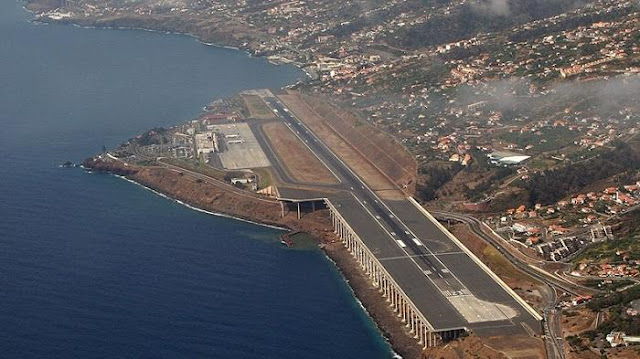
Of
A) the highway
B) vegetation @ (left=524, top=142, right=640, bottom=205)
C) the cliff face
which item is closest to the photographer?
the highway

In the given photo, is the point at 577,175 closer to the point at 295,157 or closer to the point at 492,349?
the point at 295,157

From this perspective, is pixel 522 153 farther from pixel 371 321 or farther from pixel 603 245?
pixel 371 321

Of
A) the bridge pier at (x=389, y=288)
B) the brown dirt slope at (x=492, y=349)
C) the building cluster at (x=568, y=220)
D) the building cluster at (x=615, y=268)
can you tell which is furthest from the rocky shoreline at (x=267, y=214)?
the building cluster at (x=615, y=268)

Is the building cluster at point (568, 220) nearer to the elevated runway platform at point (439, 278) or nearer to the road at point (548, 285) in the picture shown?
the road at point (548, 285)

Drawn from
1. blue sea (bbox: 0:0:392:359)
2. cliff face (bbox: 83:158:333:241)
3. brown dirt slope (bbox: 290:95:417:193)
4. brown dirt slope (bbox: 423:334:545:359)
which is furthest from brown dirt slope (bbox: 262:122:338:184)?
brown dirt slope (bbox: 423:334:545:359)

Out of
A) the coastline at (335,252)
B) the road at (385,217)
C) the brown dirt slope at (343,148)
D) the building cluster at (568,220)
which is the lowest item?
the coastline at (335,252)

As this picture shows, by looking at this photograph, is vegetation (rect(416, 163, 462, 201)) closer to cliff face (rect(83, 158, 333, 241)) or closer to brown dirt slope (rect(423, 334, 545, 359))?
cliff face (rect(83, 158, 333, 241))
